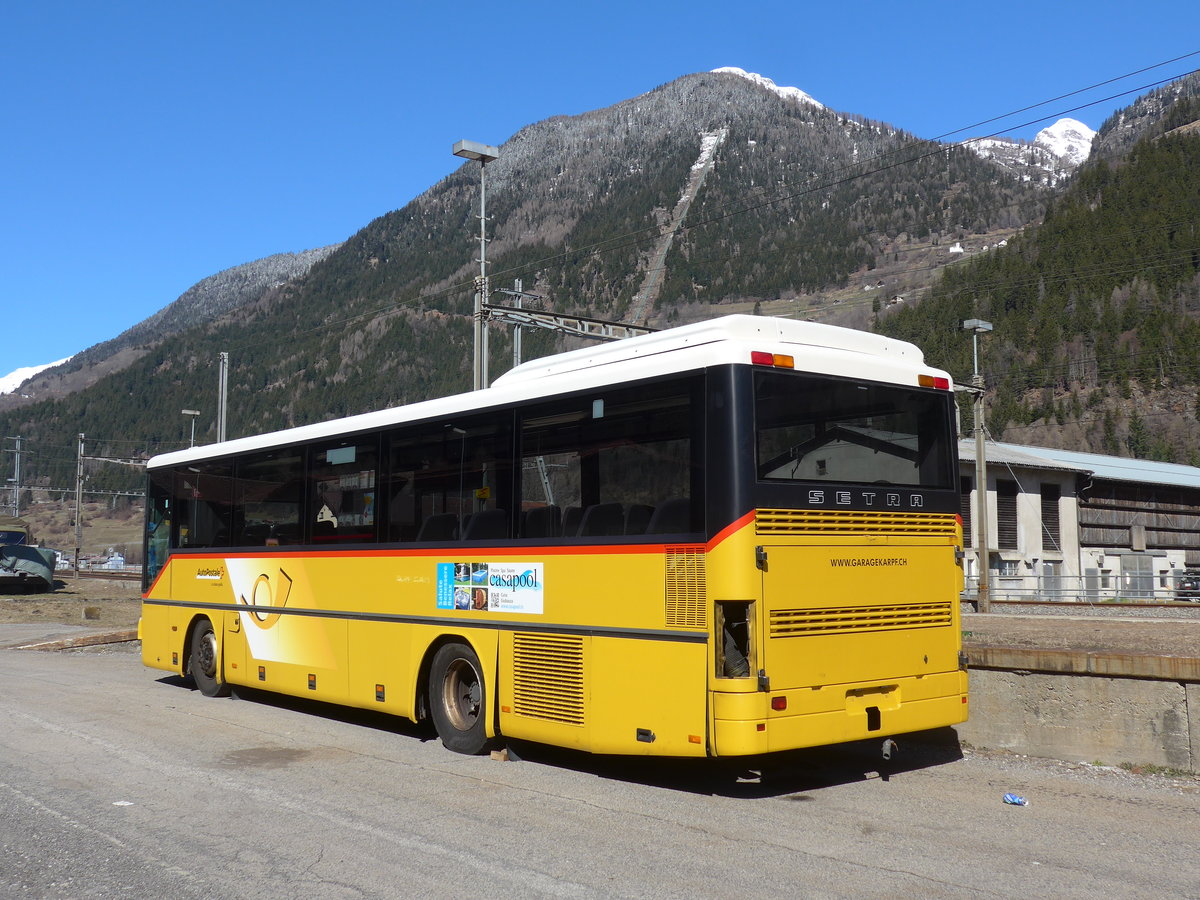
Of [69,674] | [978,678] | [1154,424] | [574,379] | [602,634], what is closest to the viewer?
[602,634]

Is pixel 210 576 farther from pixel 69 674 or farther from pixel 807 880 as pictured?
pixel 807 880

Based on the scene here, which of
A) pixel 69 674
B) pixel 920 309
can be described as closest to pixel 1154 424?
pixel 920 309

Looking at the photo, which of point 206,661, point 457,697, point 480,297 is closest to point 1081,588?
point 480,297

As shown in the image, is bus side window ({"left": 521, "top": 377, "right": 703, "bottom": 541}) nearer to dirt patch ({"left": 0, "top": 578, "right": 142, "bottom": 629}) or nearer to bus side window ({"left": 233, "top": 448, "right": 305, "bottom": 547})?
bus side window ({"left": 233, "top": 448, "right": 305, "bottom": 547})

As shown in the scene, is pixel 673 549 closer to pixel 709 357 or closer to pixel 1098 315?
pixel 709 357

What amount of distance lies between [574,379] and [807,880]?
14.6ft

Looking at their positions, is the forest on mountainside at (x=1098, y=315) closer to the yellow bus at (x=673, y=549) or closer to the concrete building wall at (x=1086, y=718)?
the concrete building wall at (x=1086, y=718)

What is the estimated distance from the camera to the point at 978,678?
10023 millimetres

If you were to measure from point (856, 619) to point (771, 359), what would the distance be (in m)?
2.01

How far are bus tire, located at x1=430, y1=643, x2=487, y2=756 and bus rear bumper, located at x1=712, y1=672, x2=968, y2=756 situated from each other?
2897 millimetres

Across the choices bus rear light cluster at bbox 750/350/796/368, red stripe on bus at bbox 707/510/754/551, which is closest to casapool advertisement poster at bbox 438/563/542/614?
red stripe on bus at bbox 707/510/754/551

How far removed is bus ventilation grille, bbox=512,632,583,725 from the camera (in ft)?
28.6

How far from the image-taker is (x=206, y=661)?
47.1ft

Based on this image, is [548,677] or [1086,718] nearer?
[548,677]
